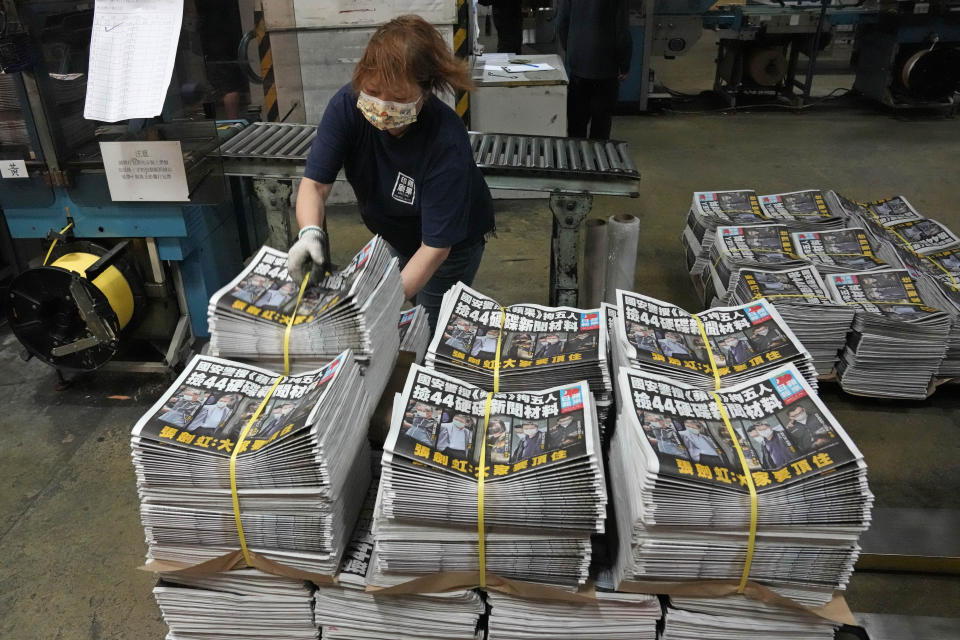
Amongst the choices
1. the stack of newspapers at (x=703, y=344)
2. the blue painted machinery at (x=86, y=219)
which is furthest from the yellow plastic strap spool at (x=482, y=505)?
the blue painted machinery at (x=86, y=219)

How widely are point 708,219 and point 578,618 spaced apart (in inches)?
107

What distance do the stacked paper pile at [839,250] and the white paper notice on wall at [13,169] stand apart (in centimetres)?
314

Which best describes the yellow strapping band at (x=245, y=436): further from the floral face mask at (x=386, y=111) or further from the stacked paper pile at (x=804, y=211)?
the stacked paper pile at (x=804, y=211)

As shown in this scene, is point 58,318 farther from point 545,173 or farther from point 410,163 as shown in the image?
point 545,173

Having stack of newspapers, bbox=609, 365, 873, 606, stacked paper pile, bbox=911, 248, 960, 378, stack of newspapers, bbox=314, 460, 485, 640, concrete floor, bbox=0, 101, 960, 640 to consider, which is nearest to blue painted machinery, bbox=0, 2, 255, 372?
concrete floor, bbox=0, 101, 960, 640

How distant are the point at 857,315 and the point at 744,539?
1.92 metres

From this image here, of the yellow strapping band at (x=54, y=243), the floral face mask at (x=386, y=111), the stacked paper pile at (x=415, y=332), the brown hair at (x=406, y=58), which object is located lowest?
the yellow strapping band at (x=54, y=243)

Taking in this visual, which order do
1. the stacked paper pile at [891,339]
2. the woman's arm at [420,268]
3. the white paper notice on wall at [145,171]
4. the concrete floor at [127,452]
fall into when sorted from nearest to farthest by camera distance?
the woman's arm at [420,268] → the concrete floor at [127,452] → the white paper notice on wall at [145,171] → the stacked paper pile at [891,339]

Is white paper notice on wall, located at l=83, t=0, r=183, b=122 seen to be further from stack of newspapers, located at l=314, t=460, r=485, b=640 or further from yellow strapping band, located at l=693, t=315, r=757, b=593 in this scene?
yellow strapping band, located at l=693, t=315, r=757, b=593

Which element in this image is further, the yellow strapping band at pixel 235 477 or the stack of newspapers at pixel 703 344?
the stack of newspapers at pixel 703 344

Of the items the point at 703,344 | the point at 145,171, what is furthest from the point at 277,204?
the point at 703,344

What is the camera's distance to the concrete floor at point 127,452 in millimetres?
2064

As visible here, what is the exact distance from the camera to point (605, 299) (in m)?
3.23

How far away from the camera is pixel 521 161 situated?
2895 mm
